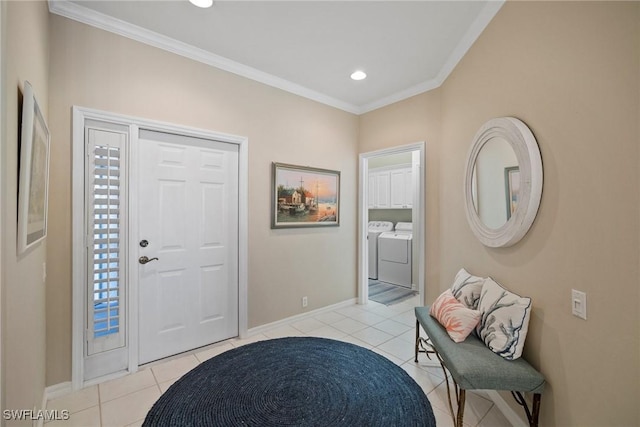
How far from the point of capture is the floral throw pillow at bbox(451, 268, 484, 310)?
6.82 ft

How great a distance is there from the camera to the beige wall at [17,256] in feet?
3.38

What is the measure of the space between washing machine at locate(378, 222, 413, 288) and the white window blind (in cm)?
406

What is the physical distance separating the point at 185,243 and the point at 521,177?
8.80 ft

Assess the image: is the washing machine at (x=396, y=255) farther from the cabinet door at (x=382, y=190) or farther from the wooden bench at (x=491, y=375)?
the wooden bench at (x=491, y=375)

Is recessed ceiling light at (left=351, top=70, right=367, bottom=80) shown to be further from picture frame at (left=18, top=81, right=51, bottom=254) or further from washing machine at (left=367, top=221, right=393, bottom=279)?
washing machine at (left=367, top=221, right=393, bottom=279)

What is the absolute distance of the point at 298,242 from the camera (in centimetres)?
345

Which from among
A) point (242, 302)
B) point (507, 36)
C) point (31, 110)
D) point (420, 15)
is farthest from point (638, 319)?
point (242, 302)

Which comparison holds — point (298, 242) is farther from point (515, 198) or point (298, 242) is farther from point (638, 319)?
point (638, 319)

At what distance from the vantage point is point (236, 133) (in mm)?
2924

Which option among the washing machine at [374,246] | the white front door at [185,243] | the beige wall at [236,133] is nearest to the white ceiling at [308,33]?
the beige wall at [236,133]

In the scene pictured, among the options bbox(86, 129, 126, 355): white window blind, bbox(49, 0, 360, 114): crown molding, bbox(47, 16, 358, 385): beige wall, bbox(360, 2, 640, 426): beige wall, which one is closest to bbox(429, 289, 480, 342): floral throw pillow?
bbox(360, 2, 640, 426): beige wall

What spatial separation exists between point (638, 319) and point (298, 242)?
2778 mm

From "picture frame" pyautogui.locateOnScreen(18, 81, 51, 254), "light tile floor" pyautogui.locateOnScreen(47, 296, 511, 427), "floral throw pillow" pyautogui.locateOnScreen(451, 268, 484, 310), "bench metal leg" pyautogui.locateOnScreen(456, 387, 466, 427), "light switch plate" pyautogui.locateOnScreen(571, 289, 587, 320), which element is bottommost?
"light tile floor" pyautogui.locateOnScreen(47, 296, 511, 427)

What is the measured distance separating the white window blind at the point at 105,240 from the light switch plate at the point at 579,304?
9.74 ft
